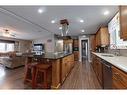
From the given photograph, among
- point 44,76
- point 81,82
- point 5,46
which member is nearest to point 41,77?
point 44,76

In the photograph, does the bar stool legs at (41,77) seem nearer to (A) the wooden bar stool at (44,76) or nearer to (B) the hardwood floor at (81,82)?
(A) the wooden bar stool at (44,76)

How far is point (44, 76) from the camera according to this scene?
2588mm

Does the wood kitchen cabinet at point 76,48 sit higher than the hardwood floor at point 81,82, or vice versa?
the wood kitchen cabinet at point 76,48

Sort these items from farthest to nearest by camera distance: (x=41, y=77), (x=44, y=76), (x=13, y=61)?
1. (x=13, y=61)
2. (x=41, y=77)
3. (x=44, y=76)

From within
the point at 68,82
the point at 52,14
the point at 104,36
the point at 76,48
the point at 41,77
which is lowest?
the point at 68,82

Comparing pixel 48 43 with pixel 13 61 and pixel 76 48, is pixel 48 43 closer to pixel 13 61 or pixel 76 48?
pixel 76 48

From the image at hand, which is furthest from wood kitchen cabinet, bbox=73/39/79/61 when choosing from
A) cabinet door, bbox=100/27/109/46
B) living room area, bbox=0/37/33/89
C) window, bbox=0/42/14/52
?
window, bbox=0/42/14/52

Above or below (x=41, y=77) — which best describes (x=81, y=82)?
below

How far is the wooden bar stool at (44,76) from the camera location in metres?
2.57

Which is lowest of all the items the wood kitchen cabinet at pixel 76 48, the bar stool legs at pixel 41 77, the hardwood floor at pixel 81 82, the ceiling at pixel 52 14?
the hardwood floor at pixel 81 82

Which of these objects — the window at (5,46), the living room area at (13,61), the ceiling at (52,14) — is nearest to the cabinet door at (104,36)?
the ceiling at (52,14)
